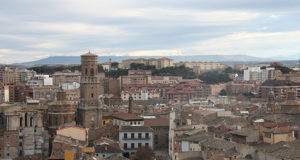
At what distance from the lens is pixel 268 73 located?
147000 mm

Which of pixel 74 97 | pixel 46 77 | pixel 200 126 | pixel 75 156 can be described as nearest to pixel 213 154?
pixel 75 156

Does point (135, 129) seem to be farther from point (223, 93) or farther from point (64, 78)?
point (64, 78)

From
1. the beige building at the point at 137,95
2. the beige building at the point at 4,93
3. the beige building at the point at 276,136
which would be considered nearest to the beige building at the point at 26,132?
the beige building at the point at 276,136

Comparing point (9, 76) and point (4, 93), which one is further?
point (9, 76)

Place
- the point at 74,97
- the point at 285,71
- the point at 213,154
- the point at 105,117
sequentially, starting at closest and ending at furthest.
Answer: the point at 213,154 → the point at 105,117 → the point at 74,97 → the point at 285,71

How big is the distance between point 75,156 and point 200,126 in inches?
726

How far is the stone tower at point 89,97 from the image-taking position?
54.8 meters

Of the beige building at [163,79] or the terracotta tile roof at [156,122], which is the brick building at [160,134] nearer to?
the terracotta tile roof at [156,122]

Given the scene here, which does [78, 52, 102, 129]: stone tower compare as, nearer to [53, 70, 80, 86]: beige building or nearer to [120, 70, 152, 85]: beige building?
[120, 70, 152, 85]: beige building

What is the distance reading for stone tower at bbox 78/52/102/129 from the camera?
54825 mm

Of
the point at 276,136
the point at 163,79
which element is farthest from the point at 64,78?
the point at 276,136

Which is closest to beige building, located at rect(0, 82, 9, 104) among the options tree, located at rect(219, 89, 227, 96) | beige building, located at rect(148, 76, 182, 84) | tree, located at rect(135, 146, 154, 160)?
beige building, located at rect(148, 76, 182, 84)

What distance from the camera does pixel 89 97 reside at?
5581 cm

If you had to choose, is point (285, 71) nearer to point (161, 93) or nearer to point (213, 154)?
point (161, 93)
